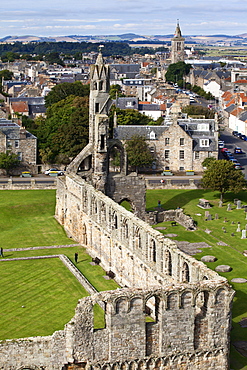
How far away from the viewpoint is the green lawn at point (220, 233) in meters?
48.3

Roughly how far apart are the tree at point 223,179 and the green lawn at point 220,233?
2063 mm

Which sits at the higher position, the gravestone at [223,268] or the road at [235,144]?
the gravestone at [223,268]

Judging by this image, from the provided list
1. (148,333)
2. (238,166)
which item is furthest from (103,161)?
(238,166)

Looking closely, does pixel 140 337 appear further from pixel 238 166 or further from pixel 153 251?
pixel 238 166

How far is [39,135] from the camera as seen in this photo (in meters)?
109

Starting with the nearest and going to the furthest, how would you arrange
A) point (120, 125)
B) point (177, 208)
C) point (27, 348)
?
point (27, 348) < point (177, 208) < point (120, 125)

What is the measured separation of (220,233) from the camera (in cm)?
7012

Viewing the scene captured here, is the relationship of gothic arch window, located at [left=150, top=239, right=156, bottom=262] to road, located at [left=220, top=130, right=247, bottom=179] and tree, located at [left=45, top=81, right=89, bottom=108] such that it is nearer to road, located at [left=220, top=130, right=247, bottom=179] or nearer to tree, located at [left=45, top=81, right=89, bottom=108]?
road, located at [left=220, top=130, right=247, bottom=179]

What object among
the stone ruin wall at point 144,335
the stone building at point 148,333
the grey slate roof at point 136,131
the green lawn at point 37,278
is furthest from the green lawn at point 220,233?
the grey slate roof at point 136,131

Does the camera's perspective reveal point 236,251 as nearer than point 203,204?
Yes

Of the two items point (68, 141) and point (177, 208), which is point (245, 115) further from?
point (177, 208)

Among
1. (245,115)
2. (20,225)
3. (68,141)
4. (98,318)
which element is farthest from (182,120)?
(98,318)

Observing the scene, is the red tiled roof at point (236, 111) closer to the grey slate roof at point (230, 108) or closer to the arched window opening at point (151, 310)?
the grey slate roof at point (230, 108)

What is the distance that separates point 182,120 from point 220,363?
77.8m
